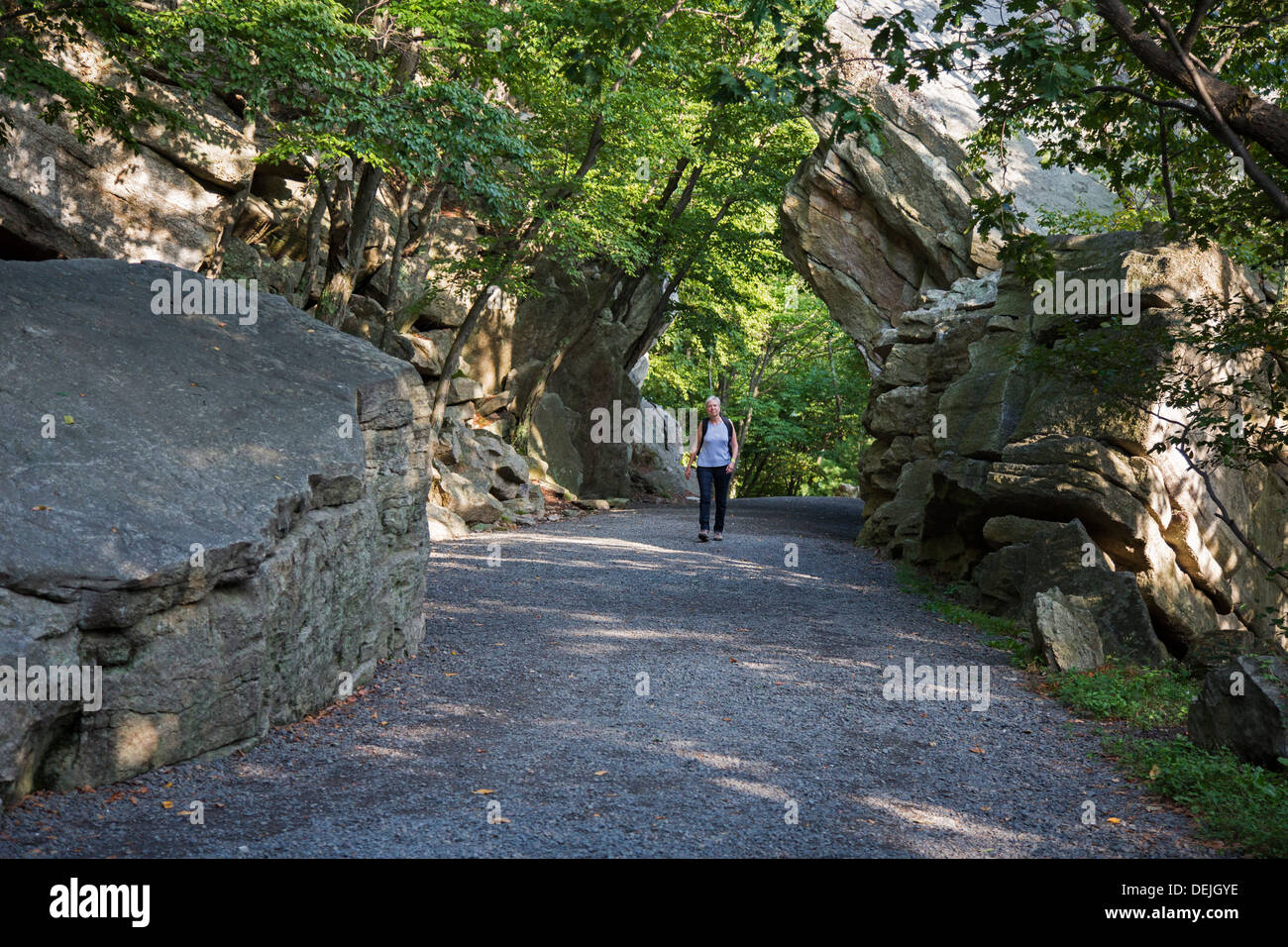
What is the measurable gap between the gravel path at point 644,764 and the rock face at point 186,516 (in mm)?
262

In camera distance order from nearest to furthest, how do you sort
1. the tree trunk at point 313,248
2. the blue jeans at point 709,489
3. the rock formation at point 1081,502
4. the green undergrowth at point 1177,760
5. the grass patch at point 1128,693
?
the green undergrowth at point 1177,760 < the grass patch at point 1128,693 < the rock formation at point 1081,502 < the blue jeans at point 709,489 < the tree trunk at point 313,248

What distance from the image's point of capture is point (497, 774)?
4996 mm

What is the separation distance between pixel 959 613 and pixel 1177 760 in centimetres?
453

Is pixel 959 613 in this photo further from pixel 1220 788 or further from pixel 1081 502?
pixel 1220 788

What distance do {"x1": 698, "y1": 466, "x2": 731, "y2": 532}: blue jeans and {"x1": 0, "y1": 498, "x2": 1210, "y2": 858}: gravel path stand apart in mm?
4296

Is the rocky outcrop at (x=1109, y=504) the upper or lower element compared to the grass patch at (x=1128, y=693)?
upper

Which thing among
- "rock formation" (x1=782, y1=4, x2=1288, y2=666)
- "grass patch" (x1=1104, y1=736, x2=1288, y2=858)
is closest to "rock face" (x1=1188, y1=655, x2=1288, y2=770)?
"grass patch" (x1=1104, y1=736, x2=1288, y2=858)

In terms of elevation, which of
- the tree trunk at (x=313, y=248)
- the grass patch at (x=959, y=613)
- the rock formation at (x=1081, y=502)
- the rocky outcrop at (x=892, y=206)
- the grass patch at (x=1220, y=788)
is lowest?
the grass patch at (x=1220, y=788)

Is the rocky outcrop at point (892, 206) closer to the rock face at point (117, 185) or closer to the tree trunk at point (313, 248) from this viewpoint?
the tree trunk at point (313, 248)

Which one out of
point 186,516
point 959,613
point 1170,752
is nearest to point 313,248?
point 959,613

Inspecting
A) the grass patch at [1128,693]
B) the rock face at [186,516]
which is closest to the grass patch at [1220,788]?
the grass patch at [1128,693]

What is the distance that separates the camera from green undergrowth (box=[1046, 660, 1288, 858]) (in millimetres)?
4430

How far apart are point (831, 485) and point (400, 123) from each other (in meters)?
30.4

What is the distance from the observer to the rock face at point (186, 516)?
4320 mm
